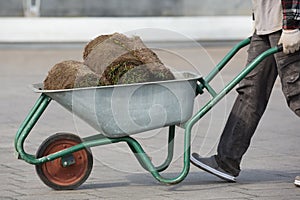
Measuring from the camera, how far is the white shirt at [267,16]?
5.32m

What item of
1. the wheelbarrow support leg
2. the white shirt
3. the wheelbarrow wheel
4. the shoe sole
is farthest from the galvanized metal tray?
the white shirt

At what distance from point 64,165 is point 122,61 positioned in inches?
30.0

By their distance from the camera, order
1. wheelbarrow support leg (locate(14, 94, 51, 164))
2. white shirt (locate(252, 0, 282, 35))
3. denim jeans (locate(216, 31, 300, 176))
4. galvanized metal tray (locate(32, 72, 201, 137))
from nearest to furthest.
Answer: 1. galvanized metal tray (locate(32, 72, 201, 137))
2. wheelbarrow support leg (locate(14, 94, 51, 164))
3. white shirt (locate(252, 0, 282, 35))
4. denim jeans (locate(216, 31, 300, 176))

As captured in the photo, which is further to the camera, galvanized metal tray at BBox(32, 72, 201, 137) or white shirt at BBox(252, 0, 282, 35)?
white shirt at BBox(252, 0, 282, 35)

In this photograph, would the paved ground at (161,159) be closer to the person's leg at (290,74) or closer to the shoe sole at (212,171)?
the shoe sole at (212,171)

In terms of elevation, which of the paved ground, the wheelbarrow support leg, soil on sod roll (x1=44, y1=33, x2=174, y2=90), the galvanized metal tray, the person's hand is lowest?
the paved ground

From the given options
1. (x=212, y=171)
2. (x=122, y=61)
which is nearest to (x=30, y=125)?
(x=122, y=61)

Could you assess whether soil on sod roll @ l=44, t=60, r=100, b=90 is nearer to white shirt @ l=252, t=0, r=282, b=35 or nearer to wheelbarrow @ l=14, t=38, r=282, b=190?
wheelbarrow @ l=14, t=38, r=282, b=190

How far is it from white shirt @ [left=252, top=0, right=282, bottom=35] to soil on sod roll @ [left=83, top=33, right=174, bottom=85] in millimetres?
695

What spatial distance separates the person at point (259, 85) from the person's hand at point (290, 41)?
0.04 metres

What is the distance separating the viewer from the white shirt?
5320 millimetres

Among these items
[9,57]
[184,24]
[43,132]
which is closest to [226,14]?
[184,24]

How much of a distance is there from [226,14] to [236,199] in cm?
1555

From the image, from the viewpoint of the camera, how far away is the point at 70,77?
5.10 metres
